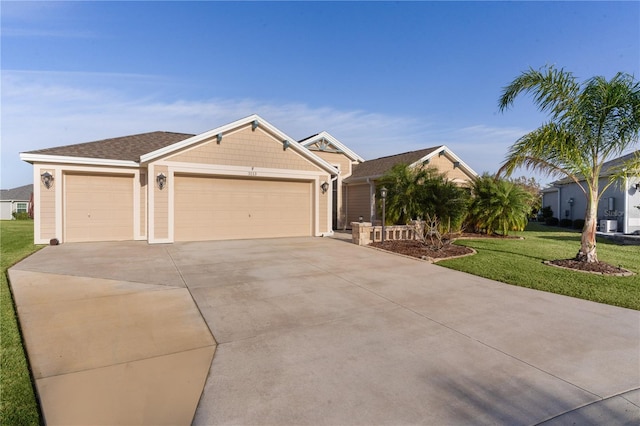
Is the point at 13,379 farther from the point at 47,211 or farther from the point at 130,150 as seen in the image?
the point at 130,150

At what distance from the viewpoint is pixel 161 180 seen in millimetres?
11508

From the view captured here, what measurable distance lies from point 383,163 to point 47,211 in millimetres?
14717

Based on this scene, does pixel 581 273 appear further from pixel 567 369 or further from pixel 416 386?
pixel 416 386

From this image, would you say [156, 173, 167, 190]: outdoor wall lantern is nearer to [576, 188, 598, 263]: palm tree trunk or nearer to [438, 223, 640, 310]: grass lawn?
[438, 223, 640, 310]: grass lawn

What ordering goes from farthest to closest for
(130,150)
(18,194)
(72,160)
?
(18,194) < (130,150) < (72,160)

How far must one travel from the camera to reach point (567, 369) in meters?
3.15

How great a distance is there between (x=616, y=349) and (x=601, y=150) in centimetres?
623

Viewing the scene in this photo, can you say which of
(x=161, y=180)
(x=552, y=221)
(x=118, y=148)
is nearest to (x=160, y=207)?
(x=161, y=180)

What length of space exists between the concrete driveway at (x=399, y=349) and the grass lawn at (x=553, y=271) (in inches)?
19.6

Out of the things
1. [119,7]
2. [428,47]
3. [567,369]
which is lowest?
[567,369]

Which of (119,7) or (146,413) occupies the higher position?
(119,7)

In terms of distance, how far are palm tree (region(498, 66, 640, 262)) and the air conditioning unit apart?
470 inches

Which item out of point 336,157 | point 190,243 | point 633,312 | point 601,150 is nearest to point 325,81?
point 336,157

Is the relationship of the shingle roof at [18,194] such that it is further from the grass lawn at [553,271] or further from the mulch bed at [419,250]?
the grass lawn at [553,271]
